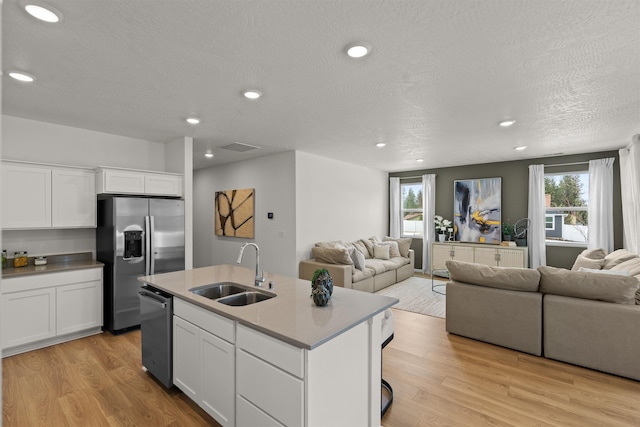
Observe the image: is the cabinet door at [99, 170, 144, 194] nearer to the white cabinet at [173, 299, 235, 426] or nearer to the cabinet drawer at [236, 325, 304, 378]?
the white cabinet at [173, 299, 235, 426]

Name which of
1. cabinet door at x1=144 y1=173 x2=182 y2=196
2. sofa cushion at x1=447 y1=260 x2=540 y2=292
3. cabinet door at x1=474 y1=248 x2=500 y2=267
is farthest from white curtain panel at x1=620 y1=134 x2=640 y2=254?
cabinet door at x1=144 y1=173 x2=182 y2=196

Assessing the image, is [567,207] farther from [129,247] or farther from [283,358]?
[129,247]

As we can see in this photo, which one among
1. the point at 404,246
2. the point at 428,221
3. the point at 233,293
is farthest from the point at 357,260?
the point at 233,293

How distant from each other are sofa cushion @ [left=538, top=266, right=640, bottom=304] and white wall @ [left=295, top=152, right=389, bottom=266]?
338 centimetres

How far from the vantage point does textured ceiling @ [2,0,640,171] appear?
6.37 feet

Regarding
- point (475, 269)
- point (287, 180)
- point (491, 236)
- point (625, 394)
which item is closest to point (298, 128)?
point (287, 180)

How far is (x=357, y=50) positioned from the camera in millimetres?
2285

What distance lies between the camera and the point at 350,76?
8.77 ft

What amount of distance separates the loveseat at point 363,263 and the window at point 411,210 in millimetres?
909

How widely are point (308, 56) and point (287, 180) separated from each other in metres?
3.23

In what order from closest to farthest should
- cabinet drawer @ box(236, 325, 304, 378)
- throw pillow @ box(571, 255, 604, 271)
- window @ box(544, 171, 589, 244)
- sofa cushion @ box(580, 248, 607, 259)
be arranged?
cabinet drawer @ box(236, 325, 304, 378), throw pillow @ box(571, 255, 604, 271), sofa cushion @ box(580, 248, 607, 259), window @ box(544, 171, 589, 244)

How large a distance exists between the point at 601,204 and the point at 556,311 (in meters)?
3.44

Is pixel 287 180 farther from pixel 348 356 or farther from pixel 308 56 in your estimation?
pixel 348 356

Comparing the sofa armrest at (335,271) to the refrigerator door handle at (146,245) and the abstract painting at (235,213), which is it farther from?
the refrigerator door handle at (146,245)
